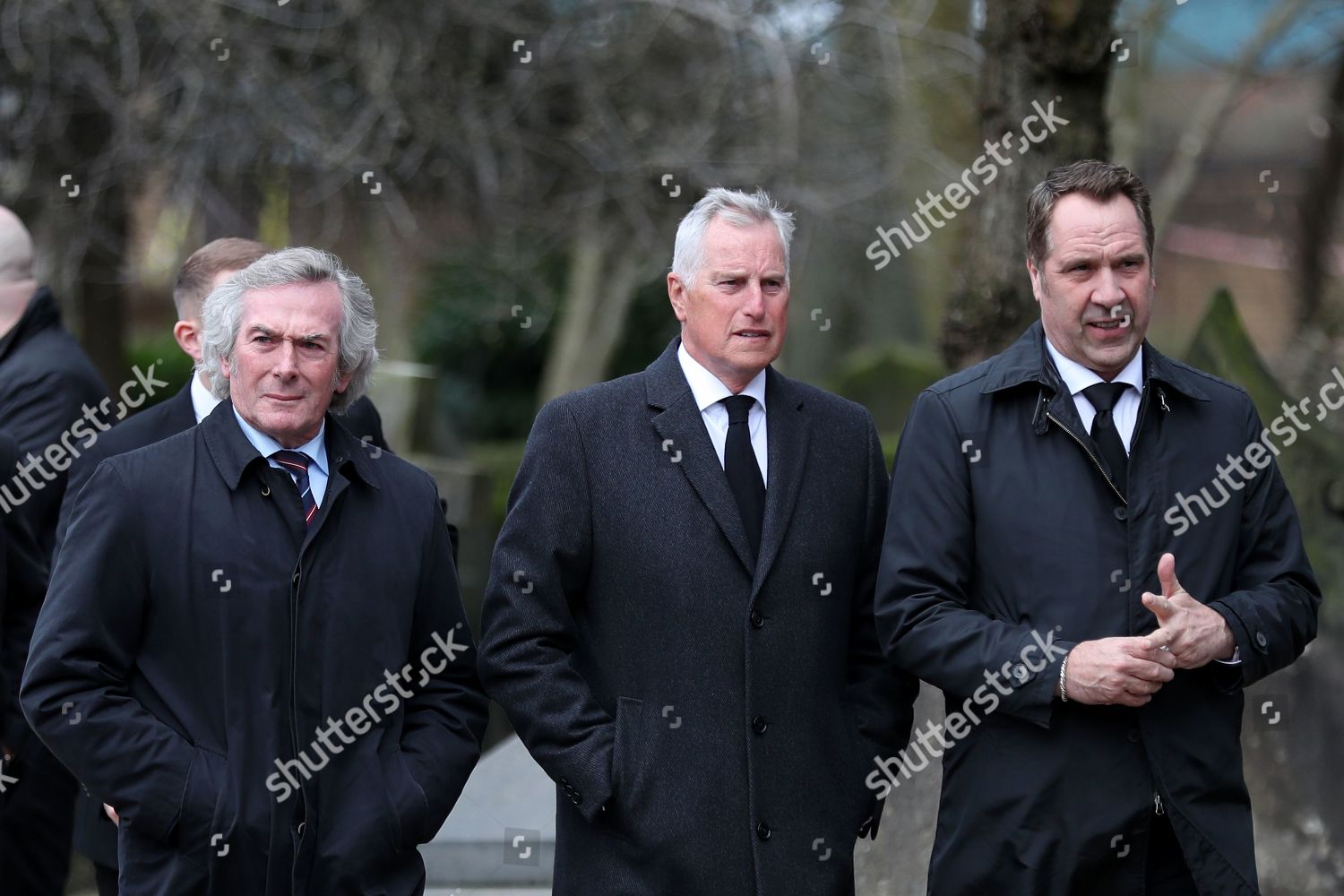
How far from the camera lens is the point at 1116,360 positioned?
3.48 meters

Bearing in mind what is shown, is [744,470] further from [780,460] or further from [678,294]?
[678,294]

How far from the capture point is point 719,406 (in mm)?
3676

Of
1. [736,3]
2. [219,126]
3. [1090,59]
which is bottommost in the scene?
[1090,59]

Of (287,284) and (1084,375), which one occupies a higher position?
(287,284)

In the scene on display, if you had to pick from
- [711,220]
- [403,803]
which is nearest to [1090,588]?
[711,220]

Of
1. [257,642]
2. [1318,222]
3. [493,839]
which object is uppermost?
[1318,222]

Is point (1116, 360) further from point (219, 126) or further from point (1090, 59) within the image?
point (219, 126)

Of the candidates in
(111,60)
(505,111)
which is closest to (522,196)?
(505,111)

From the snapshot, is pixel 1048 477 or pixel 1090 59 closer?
pixel 1048 477

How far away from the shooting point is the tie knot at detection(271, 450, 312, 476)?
342cm

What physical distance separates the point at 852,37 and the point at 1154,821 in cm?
677

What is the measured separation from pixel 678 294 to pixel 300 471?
89 cm

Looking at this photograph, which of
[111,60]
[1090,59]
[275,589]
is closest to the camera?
[275,589]

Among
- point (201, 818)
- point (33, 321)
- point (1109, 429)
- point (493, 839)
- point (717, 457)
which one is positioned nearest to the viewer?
point (201, 818)
